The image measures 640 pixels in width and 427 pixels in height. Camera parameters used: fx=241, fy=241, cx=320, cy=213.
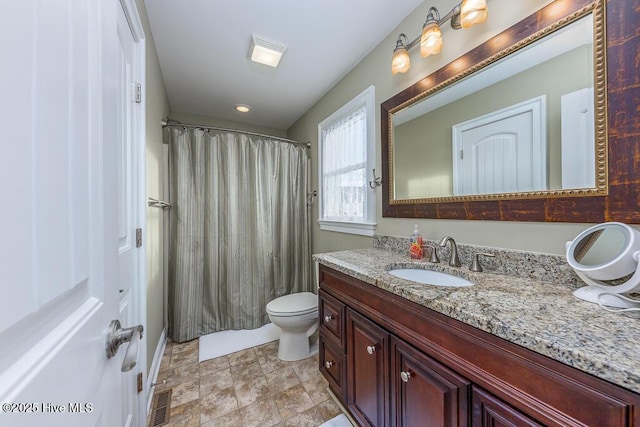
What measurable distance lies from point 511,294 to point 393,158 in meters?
1.01

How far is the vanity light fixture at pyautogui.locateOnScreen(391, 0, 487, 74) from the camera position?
1.02 metres

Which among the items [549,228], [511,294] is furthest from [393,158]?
[511,294]

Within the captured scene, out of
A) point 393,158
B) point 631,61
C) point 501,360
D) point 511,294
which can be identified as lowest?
point 501,360

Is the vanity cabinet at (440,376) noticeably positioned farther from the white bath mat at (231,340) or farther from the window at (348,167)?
the white bath mat at (231,340)

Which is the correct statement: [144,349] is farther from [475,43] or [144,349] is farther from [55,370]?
[475,43]

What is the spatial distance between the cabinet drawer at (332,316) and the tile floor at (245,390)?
454 mm

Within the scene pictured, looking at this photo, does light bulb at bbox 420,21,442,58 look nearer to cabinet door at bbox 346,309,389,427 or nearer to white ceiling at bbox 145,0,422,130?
white ceiling at bbox 145,0,422,130

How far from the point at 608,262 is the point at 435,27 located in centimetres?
119

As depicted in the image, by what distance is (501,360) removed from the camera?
2.00ft

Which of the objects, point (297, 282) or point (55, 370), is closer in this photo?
point (55, 370)

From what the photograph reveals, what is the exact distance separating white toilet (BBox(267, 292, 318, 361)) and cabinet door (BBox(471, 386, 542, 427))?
1.24 meters

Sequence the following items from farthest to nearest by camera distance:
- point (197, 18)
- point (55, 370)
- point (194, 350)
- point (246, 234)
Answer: point (246, 234), point (194, 350), point (197, 18), point (55, 370)

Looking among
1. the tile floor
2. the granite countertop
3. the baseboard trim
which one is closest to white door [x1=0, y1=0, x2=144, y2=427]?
the granite countertop

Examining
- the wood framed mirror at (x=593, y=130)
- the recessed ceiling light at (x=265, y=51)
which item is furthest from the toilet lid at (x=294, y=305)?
the recessed ceiling light at (x=265, y=51)
